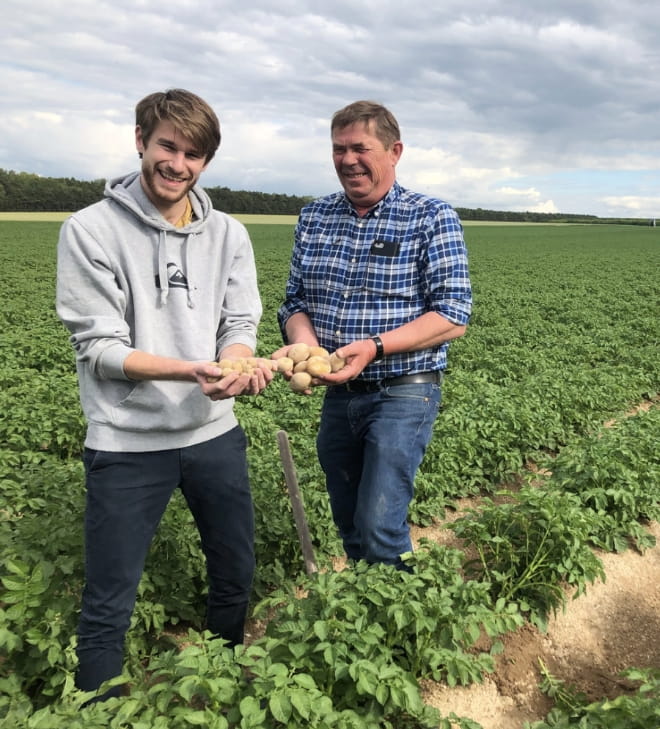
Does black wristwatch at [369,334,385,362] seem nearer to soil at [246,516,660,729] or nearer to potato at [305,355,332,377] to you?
potato at [305,355,332,377]

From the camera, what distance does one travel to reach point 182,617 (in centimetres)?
347

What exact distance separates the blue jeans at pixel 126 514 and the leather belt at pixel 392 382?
2.32ft

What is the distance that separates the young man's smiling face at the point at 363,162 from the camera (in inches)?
112

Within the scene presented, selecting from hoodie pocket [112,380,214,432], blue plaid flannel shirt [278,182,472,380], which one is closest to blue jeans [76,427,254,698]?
hoodie pocket [112,380,214,432]

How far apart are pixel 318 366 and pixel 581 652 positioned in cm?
243

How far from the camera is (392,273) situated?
2986 mm

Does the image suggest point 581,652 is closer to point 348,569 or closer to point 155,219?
point 348,569

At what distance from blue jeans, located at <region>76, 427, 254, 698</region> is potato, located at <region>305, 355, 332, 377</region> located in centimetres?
45

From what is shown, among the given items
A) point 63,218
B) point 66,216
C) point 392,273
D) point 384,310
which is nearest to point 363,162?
point 392,273

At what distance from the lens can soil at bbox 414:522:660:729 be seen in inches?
127

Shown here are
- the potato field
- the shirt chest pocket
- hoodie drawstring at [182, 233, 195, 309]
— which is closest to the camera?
the potato field

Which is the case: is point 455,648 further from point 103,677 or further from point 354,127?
point 354,127

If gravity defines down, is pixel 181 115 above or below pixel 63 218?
above

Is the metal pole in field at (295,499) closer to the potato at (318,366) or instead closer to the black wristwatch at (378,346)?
the potato at (318,366)
